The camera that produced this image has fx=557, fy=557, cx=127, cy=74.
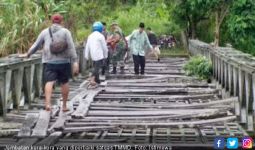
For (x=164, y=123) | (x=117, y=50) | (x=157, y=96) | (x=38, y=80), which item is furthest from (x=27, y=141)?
(x=117, y=50)

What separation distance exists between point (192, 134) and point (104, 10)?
2520 centimetres

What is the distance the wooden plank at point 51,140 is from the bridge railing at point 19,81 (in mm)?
1745

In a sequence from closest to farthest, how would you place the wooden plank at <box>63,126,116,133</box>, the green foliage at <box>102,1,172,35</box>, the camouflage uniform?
the wooden plank at <box>63,126,116,133</box>
the camouflage uniform
the green foliage at <box>102,1,172,35</box>

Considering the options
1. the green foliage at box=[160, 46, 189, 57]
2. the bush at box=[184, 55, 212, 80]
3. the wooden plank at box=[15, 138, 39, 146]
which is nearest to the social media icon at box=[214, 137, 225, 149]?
the wooden plank at box=[15, 138, 39, 146]

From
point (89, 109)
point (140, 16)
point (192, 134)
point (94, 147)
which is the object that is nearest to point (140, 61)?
point (89, 109)

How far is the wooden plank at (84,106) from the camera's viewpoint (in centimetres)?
878

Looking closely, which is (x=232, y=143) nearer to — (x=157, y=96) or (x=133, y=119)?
(x=133, y=119)

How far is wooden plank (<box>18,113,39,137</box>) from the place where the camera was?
24.2ft

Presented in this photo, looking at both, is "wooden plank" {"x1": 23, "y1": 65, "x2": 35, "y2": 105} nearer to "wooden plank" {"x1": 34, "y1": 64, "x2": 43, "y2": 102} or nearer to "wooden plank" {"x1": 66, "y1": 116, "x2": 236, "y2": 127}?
"wooden plank" {"x1": 34, "y1": 64, "x2": 43, "y2": 102}

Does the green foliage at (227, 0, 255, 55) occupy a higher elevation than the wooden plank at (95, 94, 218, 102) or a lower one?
higher

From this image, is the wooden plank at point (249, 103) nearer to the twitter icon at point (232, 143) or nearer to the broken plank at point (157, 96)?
the twitter icon at point (232, 143)

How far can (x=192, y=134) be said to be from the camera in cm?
759

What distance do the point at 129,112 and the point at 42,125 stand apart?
1.93 metres

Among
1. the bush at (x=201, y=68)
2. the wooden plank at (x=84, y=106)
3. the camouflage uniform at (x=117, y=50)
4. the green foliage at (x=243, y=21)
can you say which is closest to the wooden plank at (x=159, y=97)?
the wooden plank at (x=84, y=106)
